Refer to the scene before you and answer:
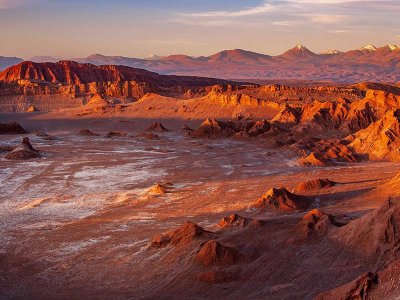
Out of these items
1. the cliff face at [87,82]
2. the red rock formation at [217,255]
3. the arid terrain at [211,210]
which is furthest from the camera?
the cliff face at [87,82]

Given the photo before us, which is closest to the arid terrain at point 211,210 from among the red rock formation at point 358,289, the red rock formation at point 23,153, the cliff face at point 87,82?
the red rock formation at point 358,289

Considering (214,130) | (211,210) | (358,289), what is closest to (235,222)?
(211,210)

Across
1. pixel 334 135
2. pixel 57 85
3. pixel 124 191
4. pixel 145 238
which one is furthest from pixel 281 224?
pixel 57 85

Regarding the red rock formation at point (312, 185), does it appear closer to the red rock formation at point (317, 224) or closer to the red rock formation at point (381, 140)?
the red rock formation at point (317, 224)

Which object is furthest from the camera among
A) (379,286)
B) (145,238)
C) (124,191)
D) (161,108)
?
(161,108)

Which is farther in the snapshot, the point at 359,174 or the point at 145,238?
the point at 359,174

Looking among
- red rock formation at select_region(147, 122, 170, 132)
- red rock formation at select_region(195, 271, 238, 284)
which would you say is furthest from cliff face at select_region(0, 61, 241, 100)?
red rock formation at select_region(195, 271, 238, 284)

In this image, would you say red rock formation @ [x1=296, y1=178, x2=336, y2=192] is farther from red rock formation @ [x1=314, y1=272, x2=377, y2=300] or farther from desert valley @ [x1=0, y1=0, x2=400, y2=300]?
red rock formation @ [x1=314, y1=272, x2=377, y2=300]

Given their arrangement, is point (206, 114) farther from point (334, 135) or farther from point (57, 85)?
point (57, 85)

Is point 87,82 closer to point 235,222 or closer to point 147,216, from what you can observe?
point 147,216
